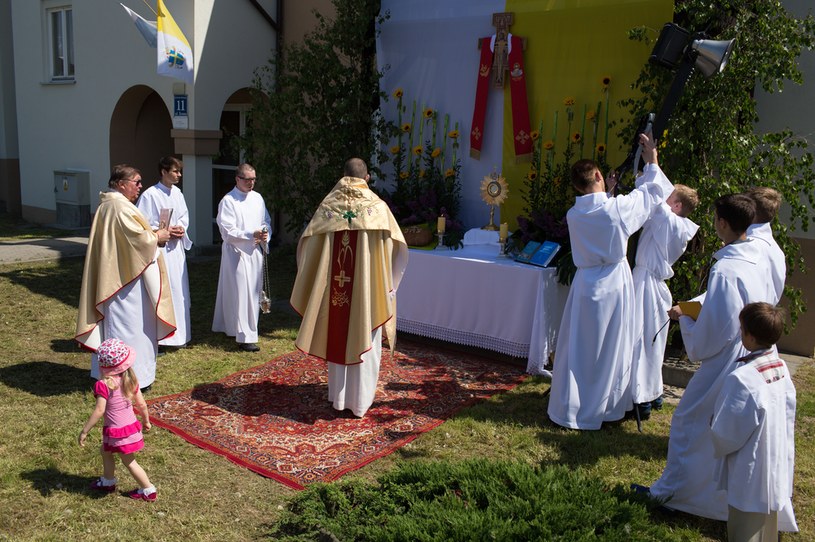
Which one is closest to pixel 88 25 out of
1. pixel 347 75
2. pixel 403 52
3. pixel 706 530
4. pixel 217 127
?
pixel 217 127

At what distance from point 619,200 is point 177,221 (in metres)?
4.40

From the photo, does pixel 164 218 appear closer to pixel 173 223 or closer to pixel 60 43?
pixel 173 223

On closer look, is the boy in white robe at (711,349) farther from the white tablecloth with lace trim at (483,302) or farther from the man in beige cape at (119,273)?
the man in beige cape at (119,273)

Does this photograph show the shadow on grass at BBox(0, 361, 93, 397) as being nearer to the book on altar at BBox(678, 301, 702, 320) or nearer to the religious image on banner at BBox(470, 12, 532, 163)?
the book on altar at BBox(678, 301, 702, 320)

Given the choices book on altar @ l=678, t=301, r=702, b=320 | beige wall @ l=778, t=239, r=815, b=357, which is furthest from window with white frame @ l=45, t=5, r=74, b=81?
book on altar @ l=678, t=301, r=702, b=320

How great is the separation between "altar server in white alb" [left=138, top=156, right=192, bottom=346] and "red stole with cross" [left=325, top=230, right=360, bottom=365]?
6.68 feet

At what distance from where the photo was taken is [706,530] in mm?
4266

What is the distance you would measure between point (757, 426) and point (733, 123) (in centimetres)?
400

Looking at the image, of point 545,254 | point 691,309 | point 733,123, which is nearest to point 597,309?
point 691,309

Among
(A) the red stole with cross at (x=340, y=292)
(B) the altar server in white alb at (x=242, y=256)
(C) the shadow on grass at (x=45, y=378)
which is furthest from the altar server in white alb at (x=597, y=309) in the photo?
(C) the shadow on grass at (x=45, y=378)

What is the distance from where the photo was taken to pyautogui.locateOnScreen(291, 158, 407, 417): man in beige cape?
575 cm

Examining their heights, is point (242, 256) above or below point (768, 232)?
below

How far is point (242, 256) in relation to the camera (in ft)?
25.0

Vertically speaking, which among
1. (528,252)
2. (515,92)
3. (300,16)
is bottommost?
(528,252)
